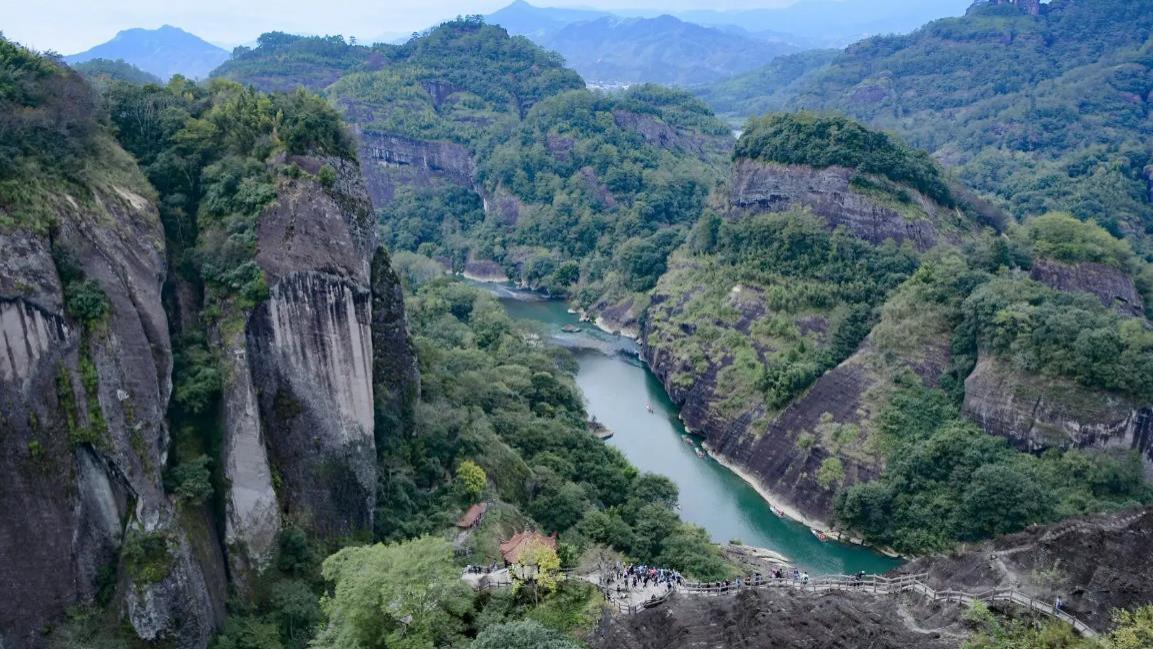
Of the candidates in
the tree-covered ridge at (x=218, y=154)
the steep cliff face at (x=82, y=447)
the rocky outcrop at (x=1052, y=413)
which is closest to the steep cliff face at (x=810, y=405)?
the rocky outcrop at (x=1052, y=413)

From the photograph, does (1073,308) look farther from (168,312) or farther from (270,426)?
(168,312)

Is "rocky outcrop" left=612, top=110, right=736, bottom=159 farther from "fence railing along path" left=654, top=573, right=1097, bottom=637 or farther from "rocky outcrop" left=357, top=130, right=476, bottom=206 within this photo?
"fence railing along path" left=654, top=573, right=1097, bottom=637

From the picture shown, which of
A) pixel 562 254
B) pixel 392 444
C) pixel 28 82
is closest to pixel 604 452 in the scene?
pixel 392 444

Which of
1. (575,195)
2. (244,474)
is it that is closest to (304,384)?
(244,474)

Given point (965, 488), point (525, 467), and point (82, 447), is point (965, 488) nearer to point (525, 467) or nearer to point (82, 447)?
point (525, 467)

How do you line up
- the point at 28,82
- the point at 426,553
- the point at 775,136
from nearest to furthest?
the point at 426,553
the point at 28,82
the point at 775,136

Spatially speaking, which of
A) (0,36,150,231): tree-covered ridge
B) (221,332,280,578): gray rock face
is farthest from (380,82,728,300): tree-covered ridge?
(0,36,150,231): tree-covered ridge
